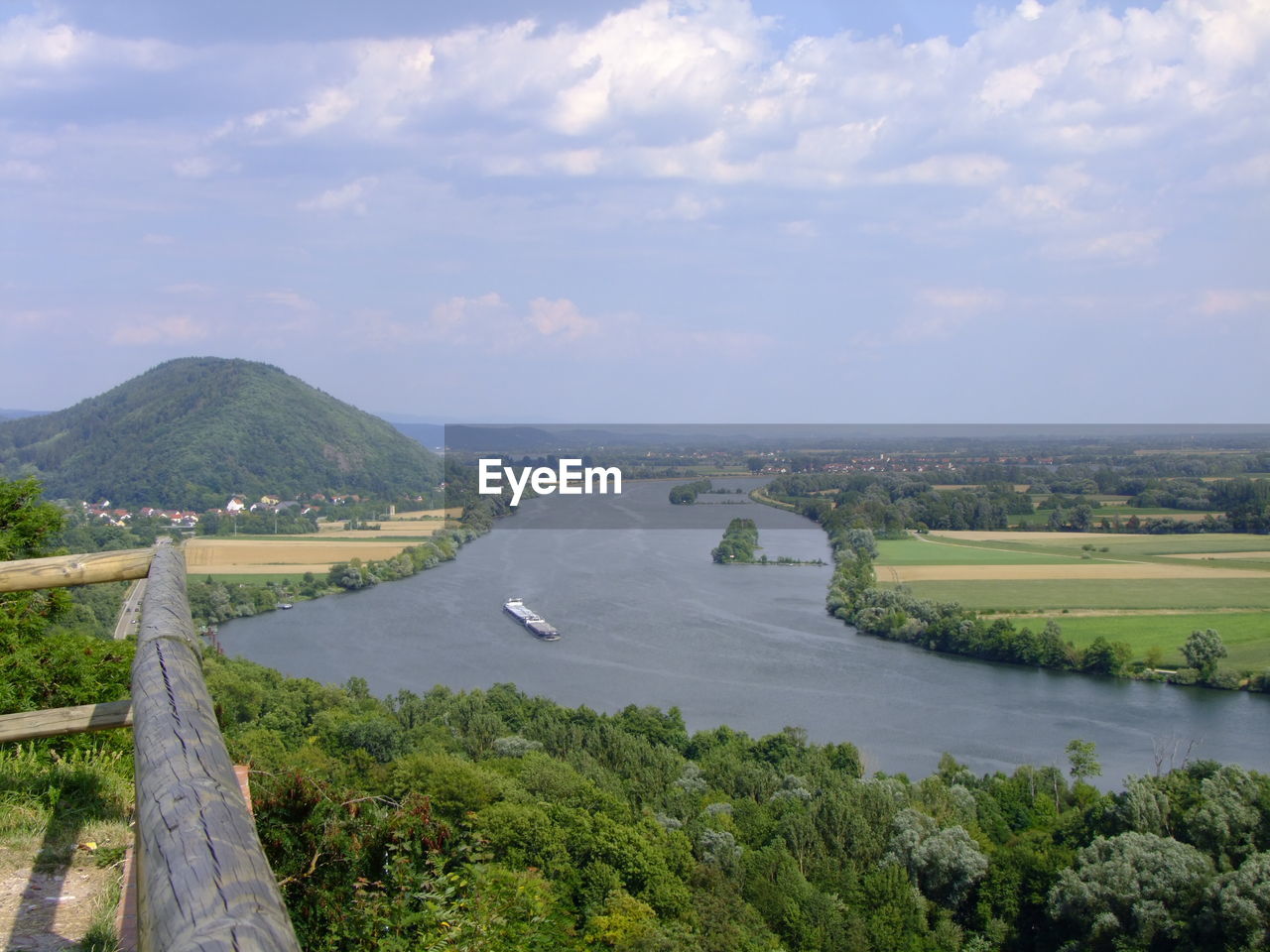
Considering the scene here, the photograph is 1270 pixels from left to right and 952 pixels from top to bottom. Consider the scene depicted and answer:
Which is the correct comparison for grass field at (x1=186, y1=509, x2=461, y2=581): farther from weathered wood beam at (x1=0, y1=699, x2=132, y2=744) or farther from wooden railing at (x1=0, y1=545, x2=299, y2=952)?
wooden railing at (x1=0, y1=545, x2=299, y2=952)

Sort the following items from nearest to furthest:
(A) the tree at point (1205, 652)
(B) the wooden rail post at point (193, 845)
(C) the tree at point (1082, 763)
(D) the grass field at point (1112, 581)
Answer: (B) the wooden rail post at point (193, 845) < (C) the tree at point (1082, 763) < (A) the tree at point (1205, 652) < (D) the grass field at point (1112, 581)

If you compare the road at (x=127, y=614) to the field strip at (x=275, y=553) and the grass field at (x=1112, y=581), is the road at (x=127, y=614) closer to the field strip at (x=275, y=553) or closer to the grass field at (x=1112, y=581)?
the field strip at (x=275, y=553)

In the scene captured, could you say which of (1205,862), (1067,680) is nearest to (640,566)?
(1067,680)

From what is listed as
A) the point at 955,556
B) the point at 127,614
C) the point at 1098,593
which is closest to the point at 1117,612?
the point at 1098,593

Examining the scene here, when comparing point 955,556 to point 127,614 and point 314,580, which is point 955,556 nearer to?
point 314,580

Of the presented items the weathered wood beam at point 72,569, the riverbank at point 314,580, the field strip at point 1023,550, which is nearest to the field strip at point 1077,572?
the field strip at point 1023,550

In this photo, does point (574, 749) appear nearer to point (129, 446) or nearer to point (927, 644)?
point (927, 644)
